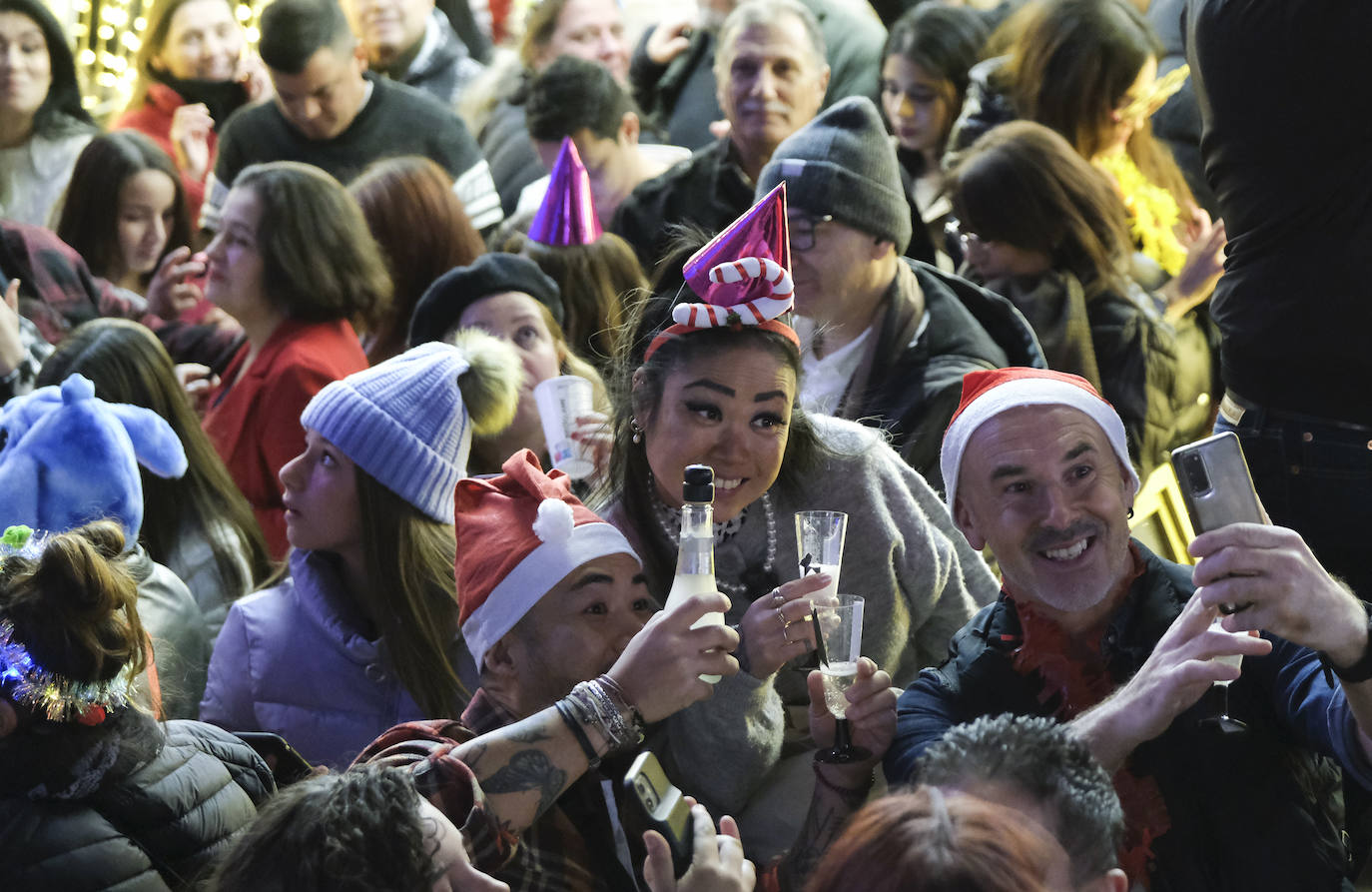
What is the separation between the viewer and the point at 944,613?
3.16 m

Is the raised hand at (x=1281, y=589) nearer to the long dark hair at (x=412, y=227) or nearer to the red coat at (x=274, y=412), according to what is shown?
the red coat at (x=274, y=412)

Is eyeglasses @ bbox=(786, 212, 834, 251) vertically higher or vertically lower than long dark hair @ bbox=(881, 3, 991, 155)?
lower

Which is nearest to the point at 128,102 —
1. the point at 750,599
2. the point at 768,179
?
the point at 768,179

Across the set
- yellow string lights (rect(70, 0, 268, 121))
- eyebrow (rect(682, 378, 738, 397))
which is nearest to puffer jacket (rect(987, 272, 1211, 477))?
eyebrow (rect(682, 378, 738, 397))

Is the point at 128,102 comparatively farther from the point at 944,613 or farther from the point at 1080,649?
the point at 1080,649

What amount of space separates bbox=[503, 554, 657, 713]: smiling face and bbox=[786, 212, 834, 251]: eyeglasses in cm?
147

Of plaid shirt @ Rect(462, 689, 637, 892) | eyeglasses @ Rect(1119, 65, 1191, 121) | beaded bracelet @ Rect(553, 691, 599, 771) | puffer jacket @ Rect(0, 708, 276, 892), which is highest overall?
eyeglasses @ Rect(1119, 65, 1191, 121)

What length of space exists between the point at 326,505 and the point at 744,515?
91 cm

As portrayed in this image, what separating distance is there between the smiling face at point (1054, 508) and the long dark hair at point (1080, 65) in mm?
2740

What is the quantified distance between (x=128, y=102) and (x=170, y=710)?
13.6 ft

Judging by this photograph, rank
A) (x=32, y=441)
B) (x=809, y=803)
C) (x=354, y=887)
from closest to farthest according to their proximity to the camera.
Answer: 1. (x=354, y=887)
2. (x=809, y=803)
3. (x=32, y=441)

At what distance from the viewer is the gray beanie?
13.0 ft

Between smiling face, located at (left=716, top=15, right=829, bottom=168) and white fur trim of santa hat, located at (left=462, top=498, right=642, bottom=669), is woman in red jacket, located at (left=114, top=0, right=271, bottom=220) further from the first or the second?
white fur trim of santa hat, located at (left=462, top=498, right=642, bottom=669)

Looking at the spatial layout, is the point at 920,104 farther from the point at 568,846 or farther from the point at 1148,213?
the point at 568,846
